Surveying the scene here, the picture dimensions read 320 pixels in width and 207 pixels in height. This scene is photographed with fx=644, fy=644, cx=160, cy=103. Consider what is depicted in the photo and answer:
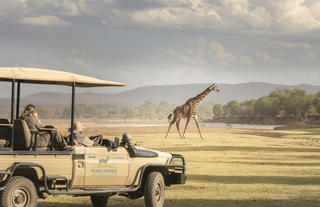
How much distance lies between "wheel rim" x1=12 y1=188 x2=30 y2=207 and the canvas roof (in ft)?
6.66

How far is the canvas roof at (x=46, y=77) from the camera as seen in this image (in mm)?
11555

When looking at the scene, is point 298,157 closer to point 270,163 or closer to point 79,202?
point 270,163

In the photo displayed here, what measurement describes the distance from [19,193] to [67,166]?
0.97 meters

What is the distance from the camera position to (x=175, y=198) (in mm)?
Result: 15352

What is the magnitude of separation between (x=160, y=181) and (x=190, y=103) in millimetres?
37295

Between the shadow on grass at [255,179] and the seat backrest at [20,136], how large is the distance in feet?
29.3

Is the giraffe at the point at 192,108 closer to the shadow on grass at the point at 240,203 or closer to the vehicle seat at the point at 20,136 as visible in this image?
the shadow on grass at the point at 240,203

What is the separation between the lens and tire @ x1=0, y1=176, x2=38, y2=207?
1084 cm

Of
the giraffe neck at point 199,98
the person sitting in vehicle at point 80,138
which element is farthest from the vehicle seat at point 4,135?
the giraffe neck at point 199,98

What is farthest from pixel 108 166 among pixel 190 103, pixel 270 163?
pixel 190 103

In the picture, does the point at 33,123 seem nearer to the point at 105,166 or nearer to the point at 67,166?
the point at 67,166

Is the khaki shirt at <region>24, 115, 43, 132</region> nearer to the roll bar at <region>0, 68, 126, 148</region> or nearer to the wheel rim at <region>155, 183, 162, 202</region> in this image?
the roll bar at <region>0, 68, 126, 148</region>

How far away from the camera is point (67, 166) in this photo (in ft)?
37.7

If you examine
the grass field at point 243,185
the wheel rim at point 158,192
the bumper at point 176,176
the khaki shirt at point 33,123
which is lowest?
the grass field at point 243,185
